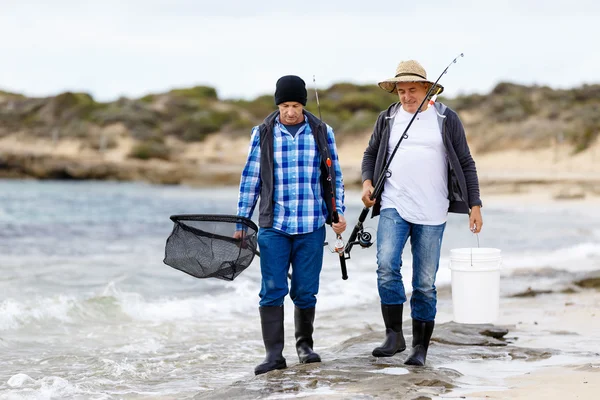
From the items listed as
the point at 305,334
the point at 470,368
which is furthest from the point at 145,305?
the point at 470,368

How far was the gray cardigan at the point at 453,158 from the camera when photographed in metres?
4.78

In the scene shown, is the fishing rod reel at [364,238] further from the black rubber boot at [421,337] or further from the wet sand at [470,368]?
the wet sand at [470,368]

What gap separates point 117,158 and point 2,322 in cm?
3629

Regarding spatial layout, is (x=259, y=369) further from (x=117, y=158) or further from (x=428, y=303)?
(x=117, y=158)

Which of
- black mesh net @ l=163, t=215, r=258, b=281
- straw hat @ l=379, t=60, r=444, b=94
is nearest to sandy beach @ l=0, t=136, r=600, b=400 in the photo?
black mesh net @ l=163, t=215, r=258, b=281

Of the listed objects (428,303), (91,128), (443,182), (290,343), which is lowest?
(290,343)

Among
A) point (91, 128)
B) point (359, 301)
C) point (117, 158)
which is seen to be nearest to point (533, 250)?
point (359, 301)

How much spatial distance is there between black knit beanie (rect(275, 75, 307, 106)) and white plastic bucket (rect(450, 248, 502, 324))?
1352 millimetres

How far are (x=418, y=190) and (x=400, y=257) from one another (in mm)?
406

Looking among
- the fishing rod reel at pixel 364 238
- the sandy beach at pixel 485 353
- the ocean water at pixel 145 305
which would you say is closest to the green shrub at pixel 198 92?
the ocean water at pixel 145 305

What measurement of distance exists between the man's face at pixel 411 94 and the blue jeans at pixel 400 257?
605mm

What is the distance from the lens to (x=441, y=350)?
5453mm

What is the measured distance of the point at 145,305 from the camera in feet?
28.8

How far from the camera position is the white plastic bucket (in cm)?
500
